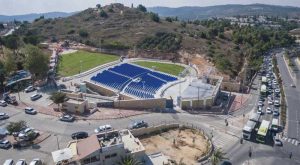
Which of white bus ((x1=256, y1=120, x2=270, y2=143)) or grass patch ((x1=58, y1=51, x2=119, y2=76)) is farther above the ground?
grass patch ((x1=58, y1=51, x2=119, y2=76))

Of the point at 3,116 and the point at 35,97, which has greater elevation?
the point at 35,97

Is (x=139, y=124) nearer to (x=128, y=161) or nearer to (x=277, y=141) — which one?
(x=128, y=161)

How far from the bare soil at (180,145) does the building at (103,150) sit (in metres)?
6.57

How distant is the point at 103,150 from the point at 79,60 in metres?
67.8

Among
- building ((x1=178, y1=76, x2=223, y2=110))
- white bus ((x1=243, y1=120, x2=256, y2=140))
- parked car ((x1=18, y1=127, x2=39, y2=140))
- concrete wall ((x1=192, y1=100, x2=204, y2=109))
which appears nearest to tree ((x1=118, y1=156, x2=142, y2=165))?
parked car ((x1=18, y1=127, x2=39, y2=140))

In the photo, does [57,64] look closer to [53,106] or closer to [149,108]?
[53,106]

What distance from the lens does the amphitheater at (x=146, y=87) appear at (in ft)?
243

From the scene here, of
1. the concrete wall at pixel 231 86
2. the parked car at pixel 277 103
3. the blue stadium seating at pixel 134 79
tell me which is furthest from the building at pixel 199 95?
the parked car at pixel 277 103

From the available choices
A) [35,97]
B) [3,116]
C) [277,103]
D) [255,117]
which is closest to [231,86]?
[277,103]

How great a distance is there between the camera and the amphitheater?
74.1 meters

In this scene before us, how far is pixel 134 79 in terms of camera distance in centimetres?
8938

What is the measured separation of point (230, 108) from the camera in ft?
258

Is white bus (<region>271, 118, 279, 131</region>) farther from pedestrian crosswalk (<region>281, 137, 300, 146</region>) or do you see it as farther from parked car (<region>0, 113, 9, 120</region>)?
parked car (<region>0, 113, 9, 120</region>)

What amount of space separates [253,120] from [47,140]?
43.7m
